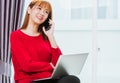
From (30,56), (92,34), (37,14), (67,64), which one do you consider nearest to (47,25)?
(37,14)

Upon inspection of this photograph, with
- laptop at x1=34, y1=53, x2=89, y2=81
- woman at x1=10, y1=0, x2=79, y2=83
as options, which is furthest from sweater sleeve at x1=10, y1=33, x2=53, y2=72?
laptop at x1=34, y1=53, x2=89, y2=81

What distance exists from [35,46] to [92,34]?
2.48 feet

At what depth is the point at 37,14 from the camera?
7.28 ft

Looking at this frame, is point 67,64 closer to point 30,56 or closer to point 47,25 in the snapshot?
point 30,56

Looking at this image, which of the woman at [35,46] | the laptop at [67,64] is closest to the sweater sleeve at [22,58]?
the woman at [35,46]

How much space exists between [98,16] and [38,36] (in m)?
0.82

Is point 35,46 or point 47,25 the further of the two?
point 47,25

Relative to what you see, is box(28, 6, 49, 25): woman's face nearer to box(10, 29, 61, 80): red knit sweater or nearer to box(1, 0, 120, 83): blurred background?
Result: box(10, 29, 61, 80): red knit sweater

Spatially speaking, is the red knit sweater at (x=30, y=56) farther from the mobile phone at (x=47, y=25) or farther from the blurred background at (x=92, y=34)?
the blurred background at (x=92, y=34)

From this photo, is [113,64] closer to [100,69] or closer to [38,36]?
[100,69]

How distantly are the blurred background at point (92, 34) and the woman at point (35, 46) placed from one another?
469mm

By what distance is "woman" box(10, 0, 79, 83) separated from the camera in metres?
2.13

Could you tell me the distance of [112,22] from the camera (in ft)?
8.73

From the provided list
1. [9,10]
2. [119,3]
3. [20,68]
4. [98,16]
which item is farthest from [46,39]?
[119,3]
